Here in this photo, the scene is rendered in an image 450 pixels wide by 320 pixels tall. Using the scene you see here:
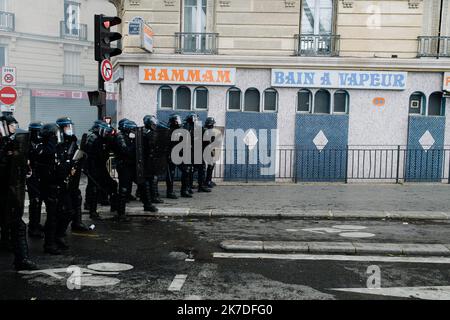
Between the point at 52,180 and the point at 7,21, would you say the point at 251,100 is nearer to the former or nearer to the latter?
the point at 52,180

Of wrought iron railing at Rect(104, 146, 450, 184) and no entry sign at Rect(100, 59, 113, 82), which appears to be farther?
wrought iron railing at Rect(104, 146, 450, 184)

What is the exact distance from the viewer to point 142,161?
9078 millimetres

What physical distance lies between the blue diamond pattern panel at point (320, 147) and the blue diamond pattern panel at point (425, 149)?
2004 mm

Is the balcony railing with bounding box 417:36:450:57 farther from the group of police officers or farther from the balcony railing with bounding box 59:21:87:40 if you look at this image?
the balcony railing with bounding box 59:21:87:40

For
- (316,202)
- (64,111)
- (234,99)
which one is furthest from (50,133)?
(64,111)

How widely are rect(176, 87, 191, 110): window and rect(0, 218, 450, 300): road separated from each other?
23.9 ft

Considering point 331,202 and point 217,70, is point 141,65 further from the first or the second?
point 331,202

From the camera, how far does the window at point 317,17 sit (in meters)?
14.5

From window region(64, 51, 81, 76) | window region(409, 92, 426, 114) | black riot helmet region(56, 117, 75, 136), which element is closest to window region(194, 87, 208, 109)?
window region(409, 92, 426, 114)

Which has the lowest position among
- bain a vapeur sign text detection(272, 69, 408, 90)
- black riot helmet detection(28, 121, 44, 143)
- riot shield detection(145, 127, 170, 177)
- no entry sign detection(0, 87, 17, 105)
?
riot shield detection(145, 127, 170, 177)

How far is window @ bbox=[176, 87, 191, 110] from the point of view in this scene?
14.7m
